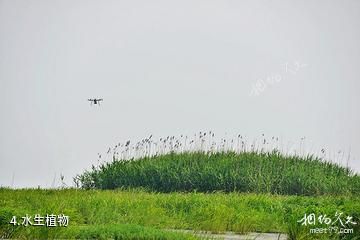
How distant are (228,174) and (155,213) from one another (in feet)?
12.6

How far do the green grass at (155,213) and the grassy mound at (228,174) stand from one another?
7.47ft

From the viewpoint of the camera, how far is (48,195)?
8531mm

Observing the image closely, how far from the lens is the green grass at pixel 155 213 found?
5.97m

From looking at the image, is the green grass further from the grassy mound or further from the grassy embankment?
the grassy mound

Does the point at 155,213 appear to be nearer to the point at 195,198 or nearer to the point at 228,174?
the point at 195,198

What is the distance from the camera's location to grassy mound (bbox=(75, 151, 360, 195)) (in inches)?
428

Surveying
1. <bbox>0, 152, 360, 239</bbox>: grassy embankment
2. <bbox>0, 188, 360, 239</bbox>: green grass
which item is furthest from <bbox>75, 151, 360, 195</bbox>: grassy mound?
<bbox>0, 188, 360, 239</bbox>: green grass

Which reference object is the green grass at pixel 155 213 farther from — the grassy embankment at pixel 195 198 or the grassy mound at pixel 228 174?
the grassy mound at pixel 228 174

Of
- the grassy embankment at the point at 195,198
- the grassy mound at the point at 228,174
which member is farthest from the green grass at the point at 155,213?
the grassy mound at the point at 228,174

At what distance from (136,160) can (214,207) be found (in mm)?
4587

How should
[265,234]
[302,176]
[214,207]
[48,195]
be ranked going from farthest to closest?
[302,176] → [48,195] → [214,207] → [265,234]

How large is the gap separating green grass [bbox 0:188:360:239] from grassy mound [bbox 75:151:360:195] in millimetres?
2276

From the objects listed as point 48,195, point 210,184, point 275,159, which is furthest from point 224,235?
point 275,159

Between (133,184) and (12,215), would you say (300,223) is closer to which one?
(12,215)
